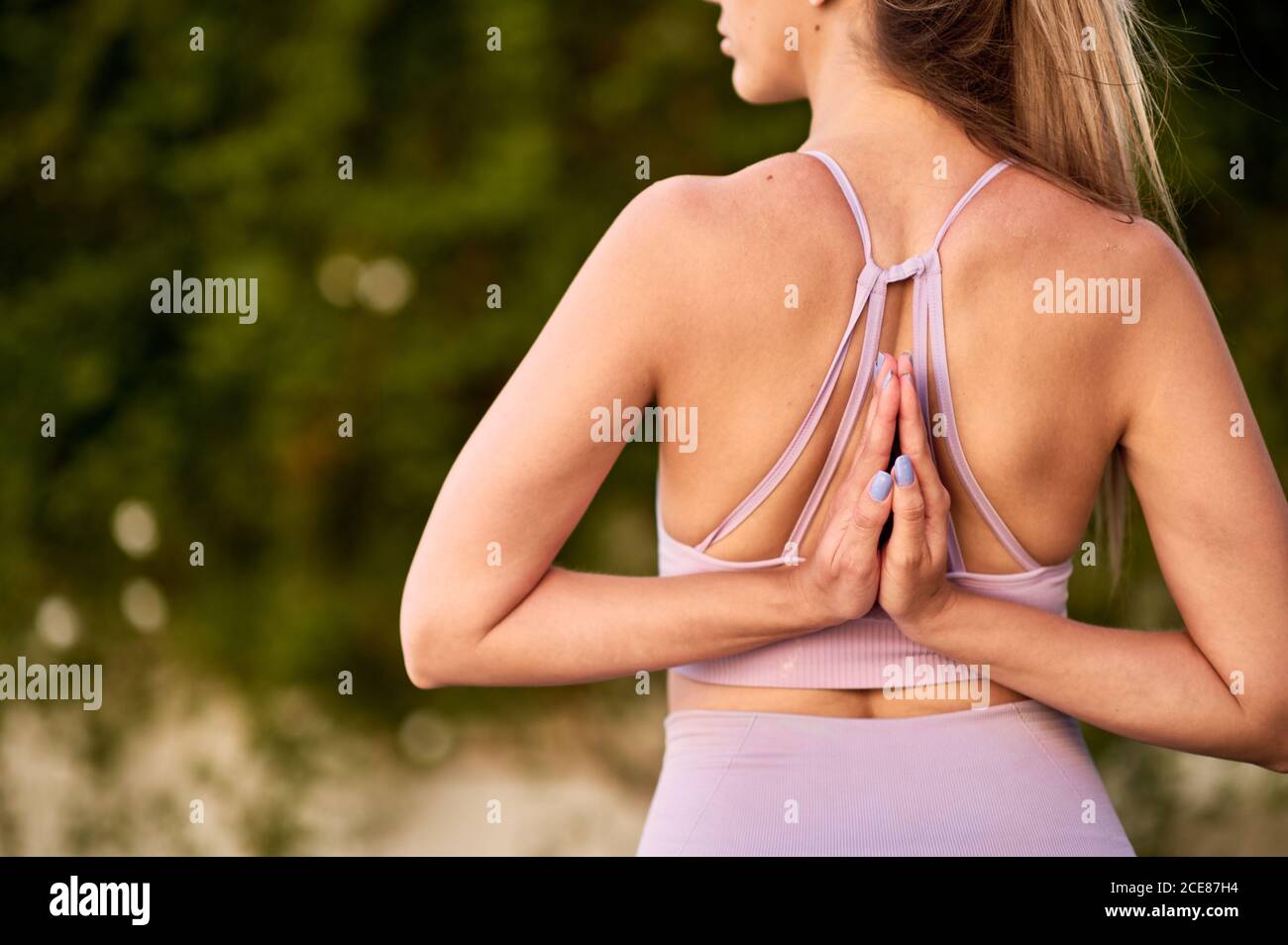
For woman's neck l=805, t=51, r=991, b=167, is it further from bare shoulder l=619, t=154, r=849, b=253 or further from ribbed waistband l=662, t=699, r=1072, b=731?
ribbed waistband l=662, t=699, r=1072, b=731

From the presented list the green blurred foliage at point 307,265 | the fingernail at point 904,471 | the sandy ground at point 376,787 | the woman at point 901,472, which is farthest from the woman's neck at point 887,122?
the sandy ground at point 376,787

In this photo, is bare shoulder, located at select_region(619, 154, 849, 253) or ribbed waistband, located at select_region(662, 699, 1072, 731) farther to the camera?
ribbed waistband, located at select_region(662, 699, 1072, 731)

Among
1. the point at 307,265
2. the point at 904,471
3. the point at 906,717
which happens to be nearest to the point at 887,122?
the point at 904,471

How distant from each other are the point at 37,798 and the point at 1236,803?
3.31 metres

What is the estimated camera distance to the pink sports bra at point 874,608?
50.4 inches

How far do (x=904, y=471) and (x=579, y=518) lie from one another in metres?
0.33

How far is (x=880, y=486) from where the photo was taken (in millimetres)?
1215

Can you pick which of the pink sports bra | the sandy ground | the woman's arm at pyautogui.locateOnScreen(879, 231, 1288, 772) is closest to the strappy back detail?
the pink sports bra

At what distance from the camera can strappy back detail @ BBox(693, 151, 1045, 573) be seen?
1276 mm

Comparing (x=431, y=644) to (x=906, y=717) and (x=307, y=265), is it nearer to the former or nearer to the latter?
(x=906, y=717)

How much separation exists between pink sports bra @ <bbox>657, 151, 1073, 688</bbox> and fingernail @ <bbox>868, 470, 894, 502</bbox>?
92 millimetres

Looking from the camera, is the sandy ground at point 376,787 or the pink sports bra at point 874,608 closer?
the pink sports bra at point 874,608

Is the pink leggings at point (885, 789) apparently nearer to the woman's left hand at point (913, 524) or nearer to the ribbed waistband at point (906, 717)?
the ribbed waistband at point (906, 717)

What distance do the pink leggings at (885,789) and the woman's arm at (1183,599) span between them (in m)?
0.07
